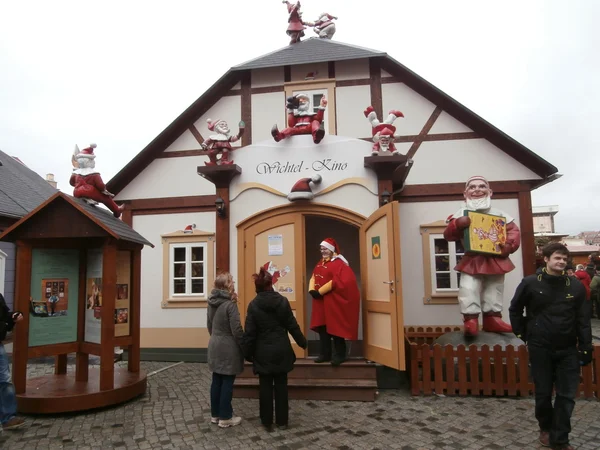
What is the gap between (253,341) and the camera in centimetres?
465

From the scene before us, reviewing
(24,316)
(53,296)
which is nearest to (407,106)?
(53,296)

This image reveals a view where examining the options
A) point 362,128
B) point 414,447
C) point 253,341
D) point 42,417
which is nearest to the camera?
point 414,447

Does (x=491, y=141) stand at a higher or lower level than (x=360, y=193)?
higher

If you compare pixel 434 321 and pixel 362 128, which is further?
pixel 362 128

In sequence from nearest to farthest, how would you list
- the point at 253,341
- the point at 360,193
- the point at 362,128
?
1. the point at 253,341
2. the point at 360,193
3. the point at 362,128

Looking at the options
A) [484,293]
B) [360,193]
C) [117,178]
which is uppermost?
[117,178]

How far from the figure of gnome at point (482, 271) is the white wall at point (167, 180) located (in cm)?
515

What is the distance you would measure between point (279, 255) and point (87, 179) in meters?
2.85

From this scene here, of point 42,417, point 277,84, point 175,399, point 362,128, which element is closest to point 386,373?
point 175,399

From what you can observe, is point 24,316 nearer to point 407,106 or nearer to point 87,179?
point 87,179

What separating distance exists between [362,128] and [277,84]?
2015 mm

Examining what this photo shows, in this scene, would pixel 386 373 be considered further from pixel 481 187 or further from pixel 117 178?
pixel 117 178

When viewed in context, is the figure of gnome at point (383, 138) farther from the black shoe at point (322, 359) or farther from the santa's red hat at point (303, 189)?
the black shoe at point (322, 359)

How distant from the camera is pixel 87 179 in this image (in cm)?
615
